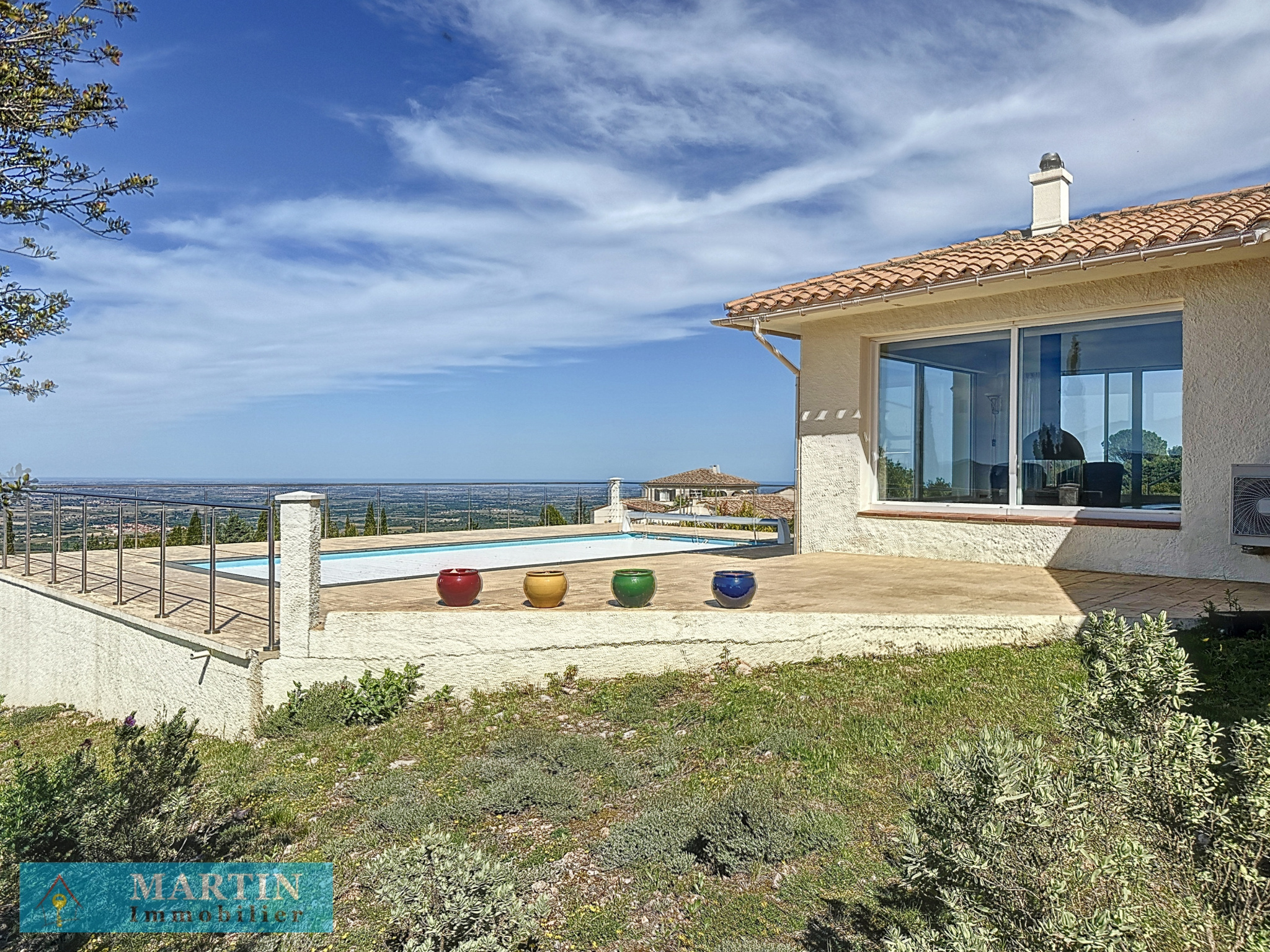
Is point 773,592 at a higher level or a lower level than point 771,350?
lower

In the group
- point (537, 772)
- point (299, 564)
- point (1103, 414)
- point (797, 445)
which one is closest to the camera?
point (537, 772)

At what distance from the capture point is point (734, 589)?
5.86m

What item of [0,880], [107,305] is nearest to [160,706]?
[0,880]

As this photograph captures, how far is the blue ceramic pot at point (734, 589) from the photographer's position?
5855 millimetres

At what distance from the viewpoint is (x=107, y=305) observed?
67.7 feet

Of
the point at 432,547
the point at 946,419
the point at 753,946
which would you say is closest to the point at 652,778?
the point at 753,946

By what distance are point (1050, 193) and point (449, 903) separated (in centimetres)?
1023

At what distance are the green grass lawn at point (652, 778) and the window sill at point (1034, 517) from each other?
9.79ft

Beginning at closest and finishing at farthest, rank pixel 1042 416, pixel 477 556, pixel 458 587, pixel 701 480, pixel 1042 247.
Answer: pixel 458 587
pixel 1042 247
pixel 1042 416
pixel 477 556
pixel 701 480

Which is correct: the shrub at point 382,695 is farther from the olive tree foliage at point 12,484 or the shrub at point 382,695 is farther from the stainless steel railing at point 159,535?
the olive tree foliage at point 12,484

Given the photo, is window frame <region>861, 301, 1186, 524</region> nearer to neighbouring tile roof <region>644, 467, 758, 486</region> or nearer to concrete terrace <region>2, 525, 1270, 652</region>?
concrete terrace <region>2, 525, 1270, 652</region>

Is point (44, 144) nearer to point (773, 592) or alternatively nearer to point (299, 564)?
point (299, 564)

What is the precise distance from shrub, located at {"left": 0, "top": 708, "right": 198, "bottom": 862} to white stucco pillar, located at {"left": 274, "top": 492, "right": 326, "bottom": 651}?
2327 mm

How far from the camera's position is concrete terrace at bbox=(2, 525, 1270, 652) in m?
5.86
